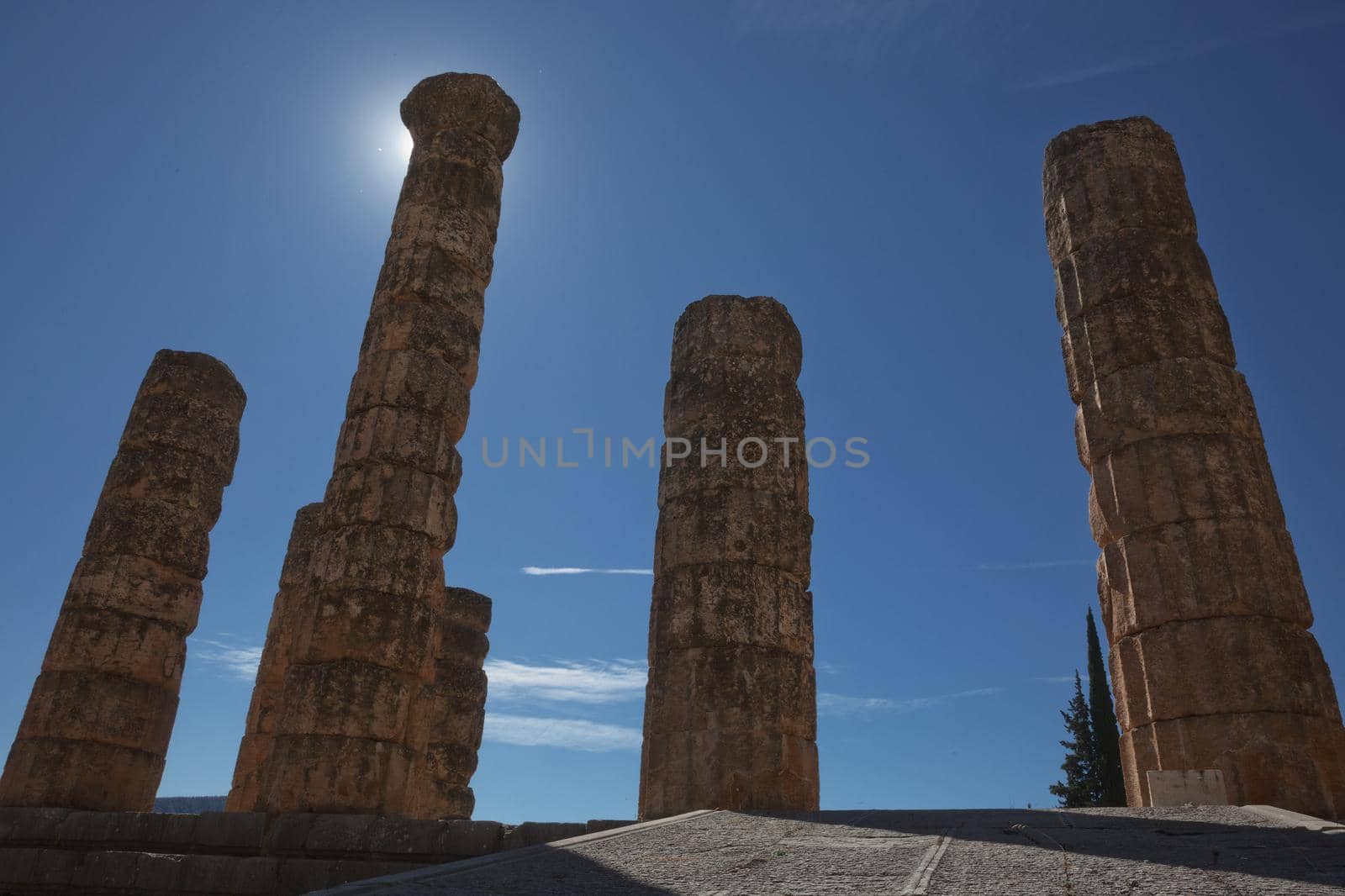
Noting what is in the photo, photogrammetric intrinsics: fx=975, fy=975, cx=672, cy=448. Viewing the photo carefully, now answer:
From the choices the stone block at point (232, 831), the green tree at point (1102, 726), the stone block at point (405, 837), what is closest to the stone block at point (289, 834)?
the stone block at point (232, 831)

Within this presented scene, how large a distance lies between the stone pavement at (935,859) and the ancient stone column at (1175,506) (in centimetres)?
268

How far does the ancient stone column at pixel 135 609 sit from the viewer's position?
12.0 m

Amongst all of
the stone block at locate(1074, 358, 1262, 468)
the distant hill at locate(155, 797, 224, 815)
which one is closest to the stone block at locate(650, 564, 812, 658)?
the stone block at locate(1074, 358, 1262, 468)

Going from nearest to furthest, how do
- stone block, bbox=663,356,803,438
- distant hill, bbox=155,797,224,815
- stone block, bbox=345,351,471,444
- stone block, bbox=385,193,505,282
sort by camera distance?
stone block, bbox=663,356,803,438 → stone block, bbox=345,351,471,444 → stone block, bbox=385,193,505,282 → distant hill, bbox=155,797,224,815

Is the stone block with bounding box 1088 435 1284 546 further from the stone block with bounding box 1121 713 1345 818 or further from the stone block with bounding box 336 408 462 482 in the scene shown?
the stone block with bounding box 336 408 462 482

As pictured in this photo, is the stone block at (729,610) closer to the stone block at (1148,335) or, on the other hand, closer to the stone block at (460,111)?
the stone block at (1148,335)

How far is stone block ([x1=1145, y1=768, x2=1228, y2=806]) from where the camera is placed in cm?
721

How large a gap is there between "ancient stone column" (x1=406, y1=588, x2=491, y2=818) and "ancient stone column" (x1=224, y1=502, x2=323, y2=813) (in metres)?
2.42

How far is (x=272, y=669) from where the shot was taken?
51.0 feet

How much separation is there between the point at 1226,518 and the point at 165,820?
10503 millimetres

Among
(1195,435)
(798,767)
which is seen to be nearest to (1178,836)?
(798,767)

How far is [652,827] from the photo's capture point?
5.83 metres

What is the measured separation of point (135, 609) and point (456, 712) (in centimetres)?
545

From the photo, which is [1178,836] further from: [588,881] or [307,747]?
[307,747]
